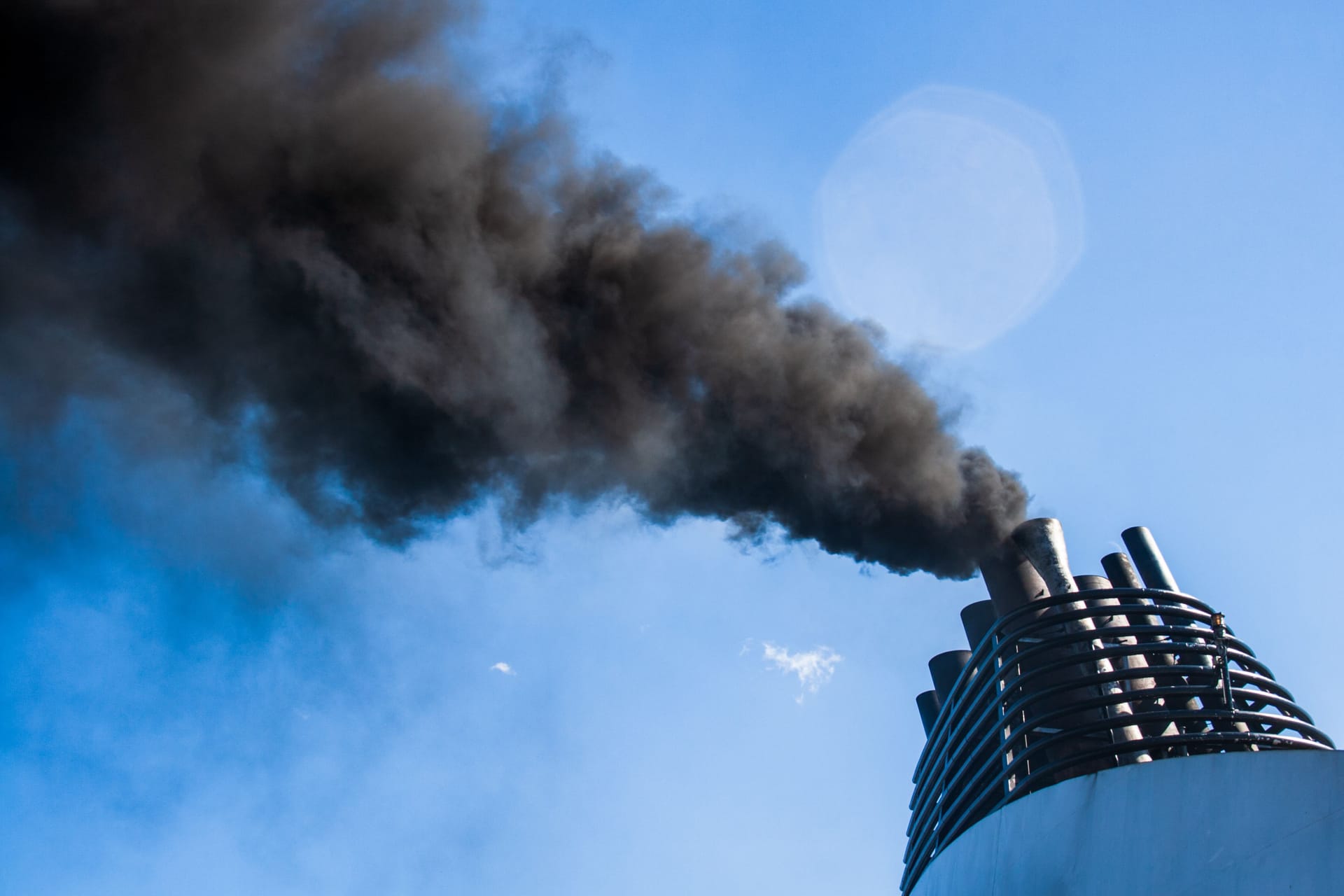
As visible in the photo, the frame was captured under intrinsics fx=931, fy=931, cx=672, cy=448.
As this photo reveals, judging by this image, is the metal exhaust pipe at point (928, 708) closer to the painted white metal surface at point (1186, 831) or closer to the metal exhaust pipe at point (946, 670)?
the metal exhaust pipe at point (946, 670)

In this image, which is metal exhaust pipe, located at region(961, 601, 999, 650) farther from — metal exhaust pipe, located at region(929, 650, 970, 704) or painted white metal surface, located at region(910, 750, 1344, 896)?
painted white metal surface, located at region(910, 750, 1344, 896)

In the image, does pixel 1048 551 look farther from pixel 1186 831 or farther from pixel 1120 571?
pixel 1186 831

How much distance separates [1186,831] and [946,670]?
345 inches

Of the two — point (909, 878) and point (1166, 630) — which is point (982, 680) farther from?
point (909, 878)

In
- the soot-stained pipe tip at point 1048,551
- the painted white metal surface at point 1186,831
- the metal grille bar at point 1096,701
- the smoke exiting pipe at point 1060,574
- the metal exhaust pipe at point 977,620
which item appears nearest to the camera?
the painted white metal surface at point 1186,831

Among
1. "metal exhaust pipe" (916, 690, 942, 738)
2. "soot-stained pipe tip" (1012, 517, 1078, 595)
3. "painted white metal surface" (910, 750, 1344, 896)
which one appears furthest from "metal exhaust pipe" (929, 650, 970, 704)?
"painted white metal surface" (910, 750, 1344, 896)

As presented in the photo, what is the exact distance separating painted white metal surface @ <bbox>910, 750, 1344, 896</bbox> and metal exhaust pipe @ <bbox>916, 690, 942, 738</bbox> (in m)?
6.51

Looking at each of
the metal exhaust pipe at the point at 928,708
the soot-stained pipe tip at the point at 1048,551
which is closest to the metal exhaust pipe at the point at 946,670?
the metal exhaust pipe at the point at 928,708

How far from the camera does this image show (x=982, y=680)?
1327 cm

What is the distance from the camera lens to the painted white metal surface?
22.0 feet

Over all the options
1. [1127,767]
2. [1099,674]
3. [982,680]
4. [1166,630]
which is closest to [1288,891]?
[1127,767]

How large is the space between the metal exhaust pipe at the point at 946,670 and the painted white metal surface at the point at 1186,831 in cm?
553

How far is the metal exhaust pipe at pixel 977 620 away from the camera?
15.4 m

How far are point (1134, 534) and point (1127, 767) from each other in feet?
23.3
